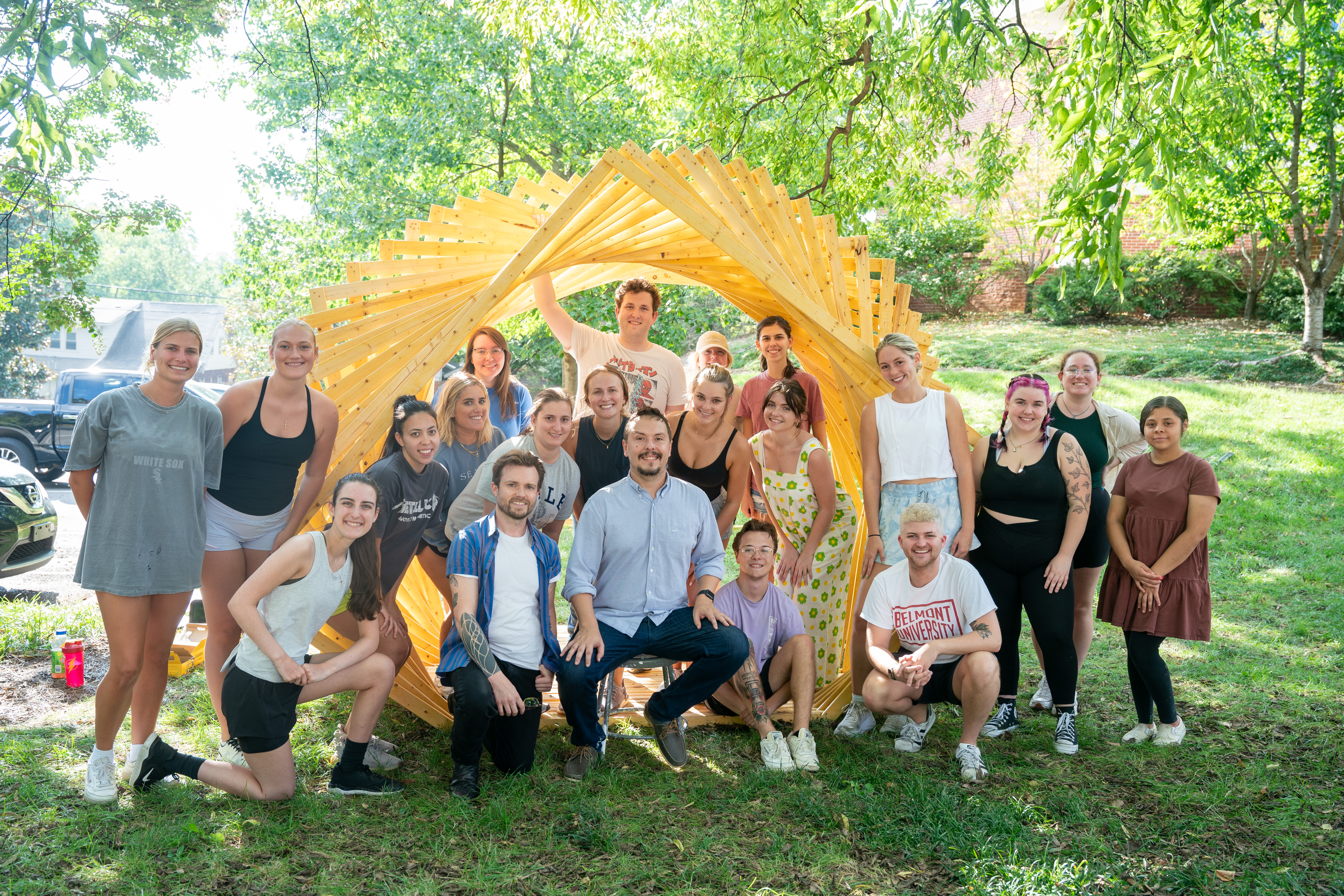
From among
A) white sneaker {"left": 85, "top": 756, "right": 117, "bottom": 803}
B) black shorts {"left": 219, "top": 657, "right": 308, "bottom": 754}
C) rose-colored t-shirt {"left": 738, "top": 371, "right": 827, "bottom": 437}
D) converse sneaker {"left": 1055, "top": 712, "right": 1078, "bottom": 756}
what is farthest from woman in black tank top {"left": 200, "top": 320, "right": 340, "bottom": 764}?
converse sneaker {"left": 1055, "top": 712, "right": 1078, "bottom": 756}

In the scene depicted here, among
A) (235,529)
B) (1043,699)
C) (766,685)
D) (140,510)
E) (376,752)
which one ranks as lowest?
(1043,699)

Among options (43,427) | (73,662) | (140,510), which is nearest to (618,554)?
(140,510)

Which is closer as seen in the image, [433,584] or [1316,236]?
[433,584]

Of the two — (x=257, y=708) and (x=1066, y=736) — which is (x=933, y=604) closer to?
(x=1066, y=736)

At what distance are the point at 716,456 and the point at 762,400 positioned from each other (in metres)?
0.68

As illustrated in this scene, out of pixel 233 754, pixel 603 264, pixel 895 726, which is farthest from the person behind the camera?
pixel 603 264

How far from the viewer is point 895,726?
447cm

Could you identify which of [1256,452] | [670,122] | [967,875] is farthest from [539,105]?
[967,875]

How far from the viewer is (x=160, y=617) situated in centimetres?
352

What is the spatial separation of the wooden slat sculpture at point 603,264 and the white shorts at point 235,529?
0.24 m

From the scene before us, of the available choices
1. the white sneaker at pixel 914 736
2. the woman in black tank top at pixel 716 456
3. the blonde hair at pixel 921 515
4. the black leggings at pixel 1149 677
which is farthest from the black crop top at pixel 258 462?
the black leggings at pixel 1149 677

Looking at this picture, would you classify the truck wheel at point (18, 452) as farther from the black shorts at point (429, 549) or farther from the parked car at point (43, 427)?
the black shorts at point (429, 549)

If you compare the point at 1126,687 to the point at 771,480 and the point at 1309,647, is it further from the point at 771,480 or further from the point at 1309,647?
the point at 771,480

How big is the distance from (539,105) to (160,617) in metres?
10.2
